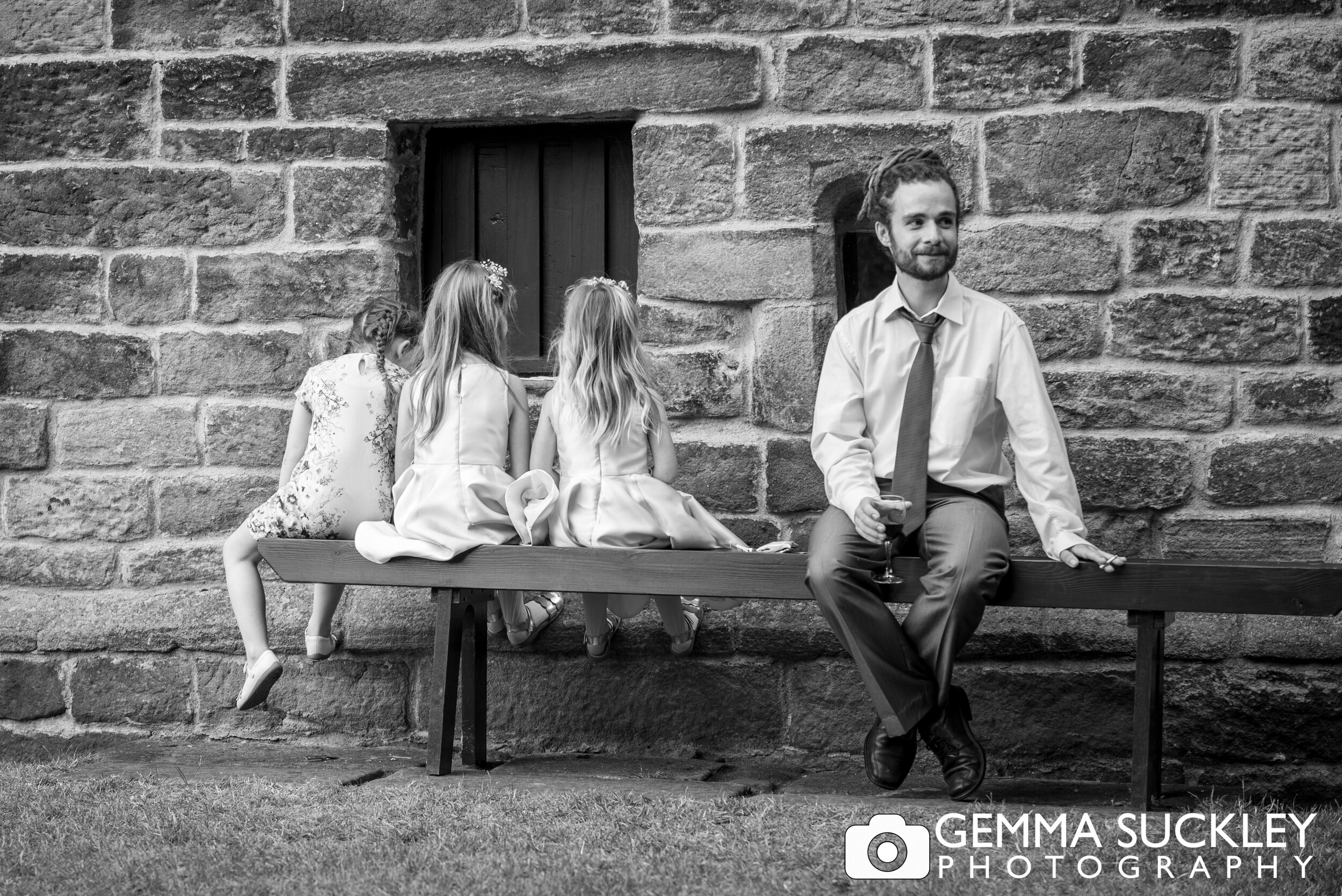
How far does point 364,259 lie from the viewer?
4.66 m

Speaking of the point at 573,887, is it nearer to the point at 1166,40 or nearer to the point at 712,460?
the point at 712,460

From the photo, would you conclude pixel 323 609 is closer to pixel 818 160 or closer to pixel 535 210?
pixel 535 210

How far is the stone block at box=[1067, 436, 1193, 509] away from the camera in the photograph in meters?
4.30

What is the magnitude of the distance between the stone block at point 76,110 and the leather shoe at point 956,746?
10.4ft

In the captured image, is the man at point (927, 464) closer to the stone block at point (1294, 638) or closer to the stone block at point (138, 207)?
the stone block at point (1294, 638)

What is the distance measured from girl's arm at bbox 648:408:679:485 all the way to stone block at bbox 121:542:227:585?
5.14 feet

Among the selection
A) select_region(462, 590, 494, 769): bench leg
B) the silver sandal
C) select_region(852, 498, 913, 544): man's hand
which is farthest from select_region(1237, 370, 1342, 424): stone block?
select_region(462, 590, 494, 769): bench leg

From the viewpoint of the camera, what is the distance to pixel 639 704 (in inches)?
176

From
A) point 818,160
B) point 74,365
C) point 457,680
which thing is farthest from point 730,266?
point 74,365

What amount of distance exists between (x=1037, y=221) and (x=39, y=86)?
10.8 ft

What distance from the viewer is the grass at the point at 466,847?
9.22ft

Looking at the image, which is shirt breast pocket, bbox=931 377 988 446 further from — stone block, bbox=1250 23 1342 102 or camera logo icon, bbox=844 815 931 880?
stone block, bbox=1250 23 1342 102

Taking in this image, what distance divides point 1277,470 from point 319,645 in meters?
2.96

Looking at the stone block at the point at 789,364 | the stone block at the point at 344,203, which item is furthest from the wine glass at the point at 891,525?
the stone block at the point at 344,203
